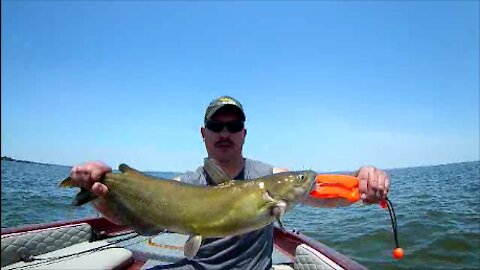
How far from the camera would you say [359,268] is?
4.40 meters

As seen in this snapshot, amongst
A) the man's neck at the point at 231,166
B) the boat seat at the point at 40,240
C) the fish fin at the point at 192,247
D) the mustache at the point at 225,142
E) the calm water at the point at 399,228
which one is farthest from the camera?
the calm water at the point at 399,228

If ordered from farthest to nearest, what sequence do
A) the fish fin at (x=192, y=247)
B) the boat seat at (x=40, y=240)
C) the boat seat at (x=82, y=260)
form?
the boat seat at (x=40, y=240) < the boat seat at (x=82, y=260) < the fish fin at (x=192, y=247)

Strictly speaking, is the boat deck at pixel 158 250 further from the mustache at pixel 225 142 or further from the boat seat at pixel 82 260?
the mustache at pixel 225 142

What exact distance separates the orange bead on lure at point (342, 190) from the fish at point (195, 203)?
6.9 inches

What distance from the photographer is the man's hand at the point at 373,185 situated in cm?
305

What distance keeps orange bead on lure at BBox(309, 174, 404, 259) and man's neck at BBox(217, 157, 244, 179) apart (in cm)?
127

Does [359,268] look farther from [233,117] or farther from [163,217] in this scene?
[163,217]

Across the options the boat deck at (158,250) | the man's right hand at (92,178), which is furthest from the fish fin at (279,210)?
the boat deck at (158,250)

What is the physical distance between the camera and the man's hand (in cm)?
305

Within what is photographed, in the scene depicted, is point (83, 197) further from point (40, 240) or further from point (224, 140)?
point (40, 240)

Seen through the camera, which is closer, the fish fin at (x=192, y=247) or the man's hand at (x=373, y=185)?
the fish fin at (x=192, y=247)

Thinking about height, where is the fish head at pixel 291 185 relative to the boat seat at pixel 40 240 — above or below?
above

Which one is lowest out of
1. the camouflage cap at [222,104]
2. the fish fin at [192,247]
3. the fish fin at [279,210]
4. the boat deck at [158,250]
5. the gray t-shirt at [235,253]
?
the boat deck at [158,250]

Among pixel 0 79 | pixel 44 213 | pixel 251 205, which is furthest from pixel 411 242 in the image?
pixel 44 213
